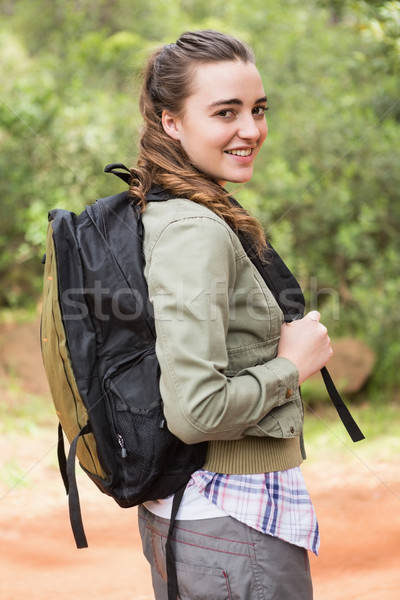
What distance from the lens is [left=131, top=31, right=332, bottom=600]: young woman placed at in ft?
4.29

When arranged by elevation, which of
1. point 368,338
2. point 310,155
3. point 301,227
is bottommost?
point 368,338

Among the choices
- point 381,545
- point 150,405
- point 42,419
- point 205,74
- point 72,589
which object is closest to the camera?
point 150,405

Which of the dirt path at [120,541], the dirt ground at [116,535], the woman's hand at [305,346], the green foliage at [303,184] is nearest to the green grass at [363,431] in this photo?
the dirt ground at [116,535]

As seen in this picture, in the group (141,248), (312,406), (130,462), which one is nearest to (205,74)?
(141,248)

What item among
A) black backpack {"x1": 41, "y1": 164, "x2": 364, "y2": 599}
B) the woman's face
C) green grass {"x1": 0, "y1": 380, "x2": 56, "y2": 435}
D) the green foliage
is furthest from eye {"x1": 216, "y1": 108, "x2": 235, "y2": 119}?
the green foliage

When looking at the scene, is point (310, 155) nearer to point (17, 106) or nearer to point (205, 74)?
point (17, 106)

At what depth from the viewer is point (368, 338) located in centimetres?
824

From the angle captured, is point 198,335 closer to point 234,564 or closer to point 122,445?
point 122,445

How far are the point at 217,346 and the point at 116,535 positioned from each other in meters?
3.52

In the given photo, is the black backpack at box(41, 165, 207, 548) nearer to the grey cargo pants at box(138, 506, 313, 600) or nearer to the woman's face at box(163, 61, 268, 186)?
the grey cargo pants at box(138, 506, 313, 600)

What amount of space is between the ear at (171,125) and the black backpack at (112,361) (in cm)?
24

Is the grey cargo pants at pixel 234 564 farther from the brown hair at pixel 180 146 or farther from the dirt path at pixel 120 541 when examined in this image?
the dirt path at pixel 120 541

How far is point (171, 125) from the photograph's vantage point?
160 cm

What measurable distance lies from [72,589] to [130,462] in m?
2.61
